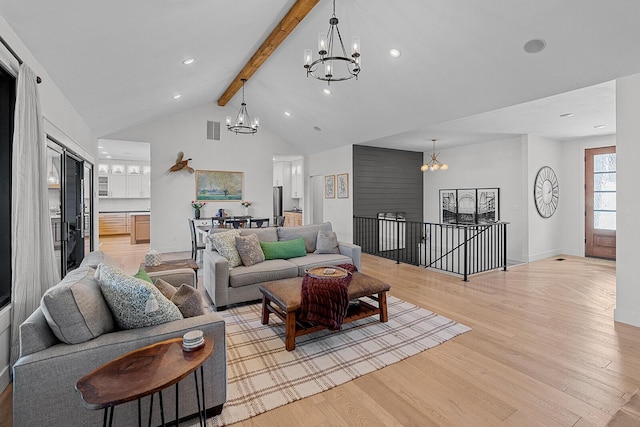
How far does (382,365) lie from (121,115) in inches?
235

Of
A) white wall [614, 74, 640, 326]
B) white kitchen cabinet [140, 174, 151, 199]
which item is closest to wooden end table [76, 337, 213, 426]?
white wall [614, 74, 640, 326]

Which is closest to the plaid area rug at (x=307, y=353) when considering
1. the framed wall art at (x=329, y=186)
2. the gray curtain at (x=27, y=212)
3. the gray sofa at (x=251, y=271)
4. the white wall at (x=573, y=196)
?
the gray sofa at (x=251, y=271)

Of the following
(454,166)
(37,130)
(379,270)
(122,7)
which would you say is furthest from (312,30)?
(454,166)

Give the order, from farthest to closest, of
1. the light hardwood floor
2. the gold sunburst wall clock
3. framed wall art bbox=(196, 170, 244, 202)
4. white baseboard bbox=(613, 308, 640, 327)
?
framed wall art bbox=(196, 170, 244, 202) < the gold sunburst wall clock < white baseboard bbox=(613, 308, 640, 327) < the light hardwood floor

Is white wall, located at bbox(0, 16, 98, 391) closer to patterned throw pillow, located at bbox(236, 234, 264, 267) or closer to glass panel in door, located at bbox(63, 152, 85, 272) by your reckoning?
glass panel in door, located at bbox(63, 152, 85, 272)

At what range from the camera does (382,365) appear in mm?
2465

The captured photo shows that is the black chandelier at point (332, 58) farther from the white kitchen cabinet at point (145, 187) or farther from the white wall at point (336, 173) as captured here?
the white kitchen cabinet at point (145, 187)

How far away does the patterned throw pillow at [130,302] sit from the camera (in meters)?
1.73

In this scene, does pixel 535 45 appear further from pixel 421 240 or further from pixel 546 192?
pixel 421 240

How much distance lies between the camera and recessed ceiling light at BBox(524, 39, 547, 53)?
3.16 m

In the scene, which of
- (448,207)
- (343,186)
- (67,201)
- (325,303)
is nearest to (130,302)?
(325,303)

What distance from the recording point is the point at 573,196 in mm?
6895

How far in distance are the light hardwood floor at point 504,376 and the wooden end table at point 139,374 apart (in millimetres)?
729

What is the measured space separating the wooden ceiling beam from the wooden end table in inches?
155
